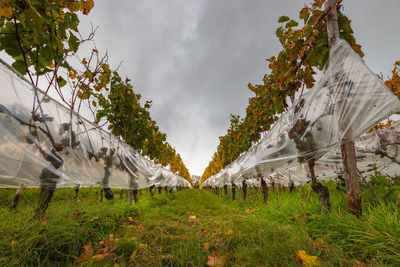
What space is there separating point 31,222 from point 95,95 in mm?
3416

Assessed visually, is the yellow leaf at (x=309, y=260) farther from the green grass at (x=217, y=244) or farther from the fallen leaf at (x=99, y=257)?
the fallen leaf at (x=99, y=257)

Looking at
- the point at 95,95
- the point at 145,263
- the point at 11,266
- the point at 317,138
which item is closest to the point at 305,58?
the point at 317,138

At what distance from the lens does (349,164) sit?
1684mm

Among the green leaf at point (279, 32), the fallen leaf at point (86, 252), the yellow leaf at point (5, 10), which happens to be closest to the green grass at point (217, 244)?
the fallen leaf at point (86, 252)

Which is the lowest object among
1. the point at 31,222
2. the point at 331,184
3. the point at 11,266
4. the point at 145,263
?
the point at 145,263

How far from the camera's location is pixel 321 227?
73.9 inches

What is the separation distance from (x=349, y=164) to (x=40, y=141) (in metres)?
3.34

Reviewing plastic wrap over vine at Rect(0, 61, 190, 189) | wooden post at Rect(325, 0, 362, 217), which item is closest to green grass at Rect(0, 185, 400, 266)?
wooden post at Rect(325, 0, 362, 217)

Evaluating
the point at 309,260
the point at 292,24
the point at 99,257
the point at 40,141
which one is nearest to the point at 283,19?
the point at 292,24

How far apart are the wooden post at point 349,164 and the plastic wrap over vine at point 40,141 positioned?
3.20 meters

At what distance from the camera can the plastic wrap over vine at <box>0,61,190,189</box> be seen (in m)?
1.16

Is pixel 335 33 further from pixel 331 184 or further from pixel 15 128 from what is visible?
pixel 15 128

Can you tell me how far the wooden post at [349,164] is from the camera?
5.40ft

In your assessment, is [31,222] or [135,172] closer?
[31,222]
